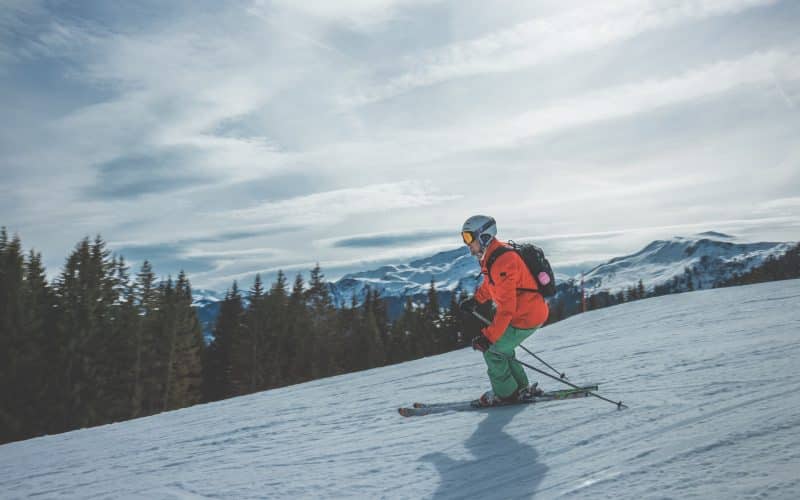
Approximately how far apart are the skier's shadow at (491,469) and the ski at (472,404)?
1188 millimetres

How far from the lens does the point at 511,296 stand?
5.56 m

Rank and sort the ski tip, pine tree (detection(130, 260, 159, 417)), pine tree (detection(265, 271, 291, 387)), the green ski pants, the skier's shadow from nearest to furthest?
the skier's shadow
the green ski pants
the ski tip
pine tree (detection(130, 260, 159, 417))
pine tree (detection(265, 271, 291, 387))

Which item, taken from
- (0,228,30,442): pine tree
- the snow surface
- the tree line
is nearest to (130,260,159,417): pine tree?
the tree line

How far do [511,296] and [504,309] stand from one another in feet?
0.54

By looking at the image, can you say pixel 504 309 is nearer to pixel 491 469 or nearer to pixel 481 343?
pixel 481 343

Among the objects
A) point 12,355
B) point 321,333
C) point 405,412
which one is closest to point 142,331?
point 12,355

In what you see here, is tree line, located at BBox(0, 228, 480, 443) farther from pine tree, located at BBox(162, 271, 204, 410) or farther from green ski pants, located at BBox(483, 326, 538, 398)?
green ski pants, located at BBox(483, 326, 538, 398)

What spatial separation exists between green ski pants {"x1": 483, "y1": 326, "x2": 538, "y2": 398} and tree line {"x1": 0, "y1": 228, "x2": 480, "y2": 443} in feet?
45.7

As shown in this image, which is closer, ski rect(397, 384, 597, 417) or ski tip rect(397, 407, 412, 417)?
ski rect(397, 384, 597, 417)

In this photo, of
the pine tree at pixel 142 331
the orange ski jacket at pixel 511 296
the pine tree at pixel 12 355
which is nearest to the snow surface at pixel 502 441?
the orange ski jacket at pixel 511 296

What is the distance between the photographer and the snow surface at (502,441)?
125 inches

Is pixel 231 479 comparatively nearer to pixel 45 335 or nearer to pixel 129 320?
pixel 45 335

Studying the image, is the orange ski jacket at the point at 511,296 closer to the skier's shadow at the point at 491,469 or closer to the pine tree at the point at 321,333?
the skier's shadow at the point at 491,469

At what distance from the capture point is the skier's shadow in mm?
3340
